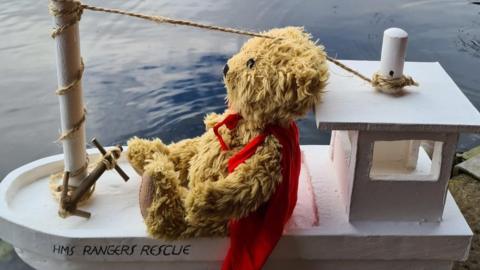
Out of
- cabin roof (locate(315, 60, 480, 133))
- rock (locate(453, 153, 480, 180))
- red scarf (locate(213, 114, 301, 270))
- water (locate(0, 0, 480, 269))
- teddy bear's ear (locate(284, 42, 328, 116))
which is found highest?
teddy bear's ear (locate(284, 42, 328, 116))

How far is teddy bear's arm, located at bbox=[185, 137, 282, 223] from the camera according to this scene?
0.94m

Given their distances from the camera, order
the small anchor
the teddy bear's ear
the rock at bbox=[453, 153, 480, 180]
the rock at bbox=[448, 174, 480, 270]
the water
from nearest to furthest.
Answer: the teddy bear's ear, the small anchor, the rock at bbox=[448, 174, 480, 270], the rock at bbox=[453, 153, 480, 180], the water

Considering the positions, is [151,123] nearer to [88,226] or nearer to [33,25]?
[88,226]

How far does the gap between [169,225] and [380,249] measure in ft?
1.15

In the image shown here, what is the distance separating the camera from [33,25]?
88.1 inches

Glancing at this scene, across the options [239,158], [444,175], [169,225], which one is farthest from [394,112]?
[169,225]

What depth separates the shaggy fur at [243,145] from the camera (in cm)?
95

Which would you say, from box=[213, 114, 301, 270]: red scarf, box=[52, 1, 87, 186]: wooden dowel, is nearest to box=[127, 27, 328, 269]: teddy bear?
box=[213, 114, 301, 270]: red scarf

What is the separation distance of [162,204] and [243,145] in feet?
0.52

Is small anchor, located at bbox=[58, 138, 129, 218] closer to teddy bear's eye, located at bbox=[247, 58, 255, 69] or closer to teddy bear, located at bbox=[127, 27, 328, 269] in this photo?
teddy bear, located at bbox=[127, 27, 328, 269]

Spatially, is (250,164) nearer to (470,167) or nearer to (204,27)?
(204,27)

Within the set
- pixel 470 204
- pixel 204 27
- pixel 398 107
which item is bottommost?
pixel 470 204

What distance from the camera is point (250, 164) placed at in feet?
3.16

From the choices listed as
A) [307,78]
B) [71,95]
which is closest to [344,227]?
[307,78]
